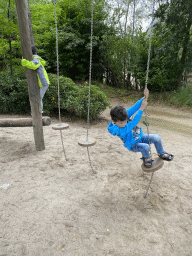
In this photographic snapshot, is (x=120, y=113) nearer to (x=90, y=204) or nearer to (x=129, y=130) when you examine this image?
(x=129, y=130)

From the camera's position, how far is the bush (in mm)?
6379

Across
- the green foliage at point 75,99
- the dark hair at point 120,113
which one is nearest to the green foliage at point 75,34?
the green foliage at point 75,99

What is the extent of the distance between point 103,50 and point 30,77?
28.4 feet

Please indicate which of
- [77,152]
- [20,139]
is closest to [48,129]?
[20,139]

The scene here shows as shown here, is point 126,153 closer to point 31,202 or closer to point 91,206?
point 91,206

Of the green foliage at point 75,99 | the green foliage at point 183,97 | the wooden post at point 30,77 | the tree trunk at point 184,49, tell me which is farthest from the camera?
the green foliage at point 183,97

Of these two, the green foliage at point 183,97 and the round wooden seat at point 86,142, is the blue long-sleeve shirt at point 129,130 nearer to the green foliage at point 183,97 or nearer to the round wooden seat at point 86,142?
the round wooden seat at point 86,142

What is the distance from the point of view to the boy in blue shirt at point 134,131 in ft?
7.84

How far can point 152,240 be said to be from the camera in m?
2.10

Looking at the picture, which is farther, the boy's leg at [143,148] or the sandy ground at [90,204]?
the boy's leg at [143,148]

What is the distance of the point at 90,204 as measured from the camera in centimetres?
260

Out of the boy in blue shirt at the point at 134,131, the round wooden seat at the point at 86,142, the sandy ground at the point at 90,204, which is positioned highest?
the boy in blue shirt at the point at 134,131

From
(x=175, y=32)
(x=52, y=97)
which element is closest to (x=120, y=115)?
(x=52, y=97)

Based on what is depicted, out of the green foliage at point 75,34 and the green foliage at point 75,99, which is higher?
the green foliage at point 75,34
